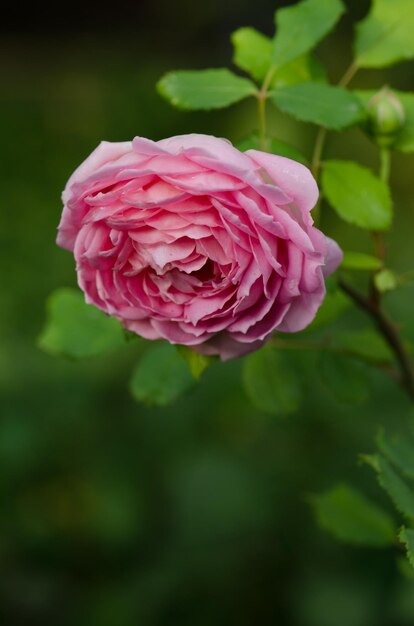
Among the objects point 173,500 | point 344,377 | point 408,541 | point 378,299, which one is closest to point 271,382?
point 344,377

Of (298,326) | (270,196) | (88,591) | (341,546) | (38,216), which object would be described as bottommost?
(38,216)

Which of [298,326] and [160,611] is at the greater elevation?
[298,326]

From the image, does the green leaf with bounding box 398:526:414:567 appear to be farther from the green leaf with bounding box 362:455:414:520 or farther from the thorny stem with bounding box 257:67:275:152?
the thorny stem with bounding box 257:67:275:152

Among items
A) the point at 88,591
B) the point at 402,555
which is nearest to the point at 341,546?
the point at 88,591

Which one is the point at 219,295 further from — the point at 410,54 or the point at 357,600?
the point at 357,600

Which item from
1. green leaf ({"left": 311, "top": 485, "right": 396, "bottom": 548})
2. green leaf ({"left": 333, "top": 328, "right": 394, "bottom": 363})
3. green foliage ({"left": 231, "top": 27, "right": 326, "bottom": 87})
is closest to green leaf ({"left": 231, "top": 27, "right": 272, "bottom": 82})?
green foliage ({"left": 231, "top": 27, "right": 326, "bottom": 87})

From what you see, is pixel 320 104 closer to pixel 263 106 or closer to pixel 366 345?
pixel 263 106
